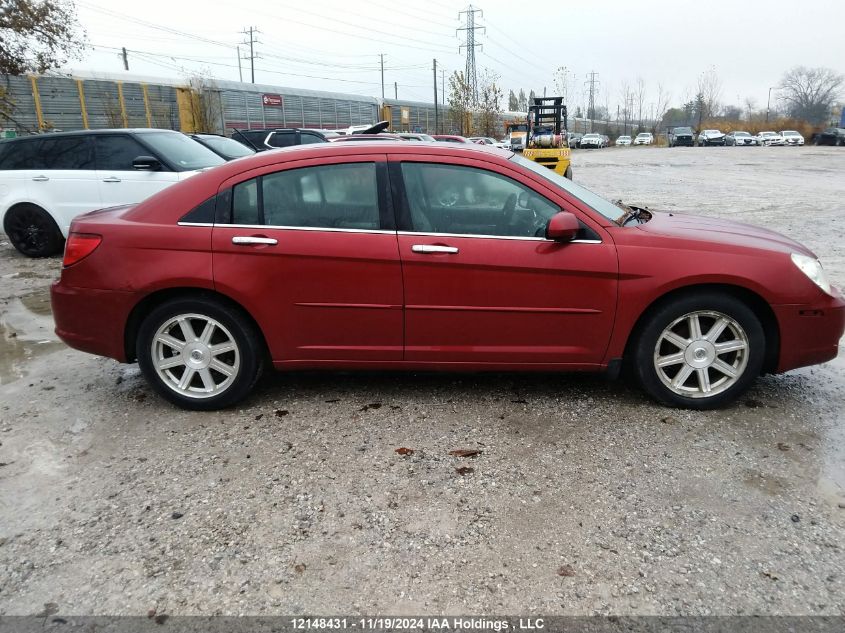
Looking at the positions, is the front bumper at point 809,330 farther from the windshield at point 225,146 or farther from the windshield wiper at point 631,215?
the windshield at point 225,146

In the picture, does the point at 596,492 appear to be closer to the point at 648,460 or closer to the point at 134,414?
the point at 648,460

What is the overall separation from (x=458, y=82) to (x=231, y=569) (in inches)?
2234

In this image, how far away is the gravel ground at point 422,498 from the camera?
7.77 feet

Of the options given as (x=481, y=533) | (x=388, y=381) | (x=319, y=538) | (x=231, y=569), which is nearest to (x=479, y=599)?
(x=481, y=533)

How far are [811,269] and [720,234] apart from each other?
54 centimetres

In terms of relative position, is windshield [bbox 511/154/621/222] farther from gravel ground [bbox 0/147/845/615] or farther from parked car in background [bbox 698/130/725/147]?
parked car in background [bbox 698/130/725/147]

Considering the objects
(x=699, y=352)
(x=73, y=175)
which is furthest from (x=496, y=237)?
(x=73, y=175)

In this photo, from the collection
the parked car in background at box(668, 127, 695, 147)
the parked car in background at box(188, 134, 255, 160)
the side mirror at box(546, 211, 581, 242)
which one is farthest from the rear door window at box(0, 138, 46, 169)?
the parked car in background at box(668, 127, 695, 147)

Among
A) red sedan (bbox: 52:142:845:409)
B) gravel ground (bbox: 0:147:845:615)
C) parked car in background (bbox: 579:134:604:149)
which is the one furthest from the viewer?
parked car in background (bbox: 579:134:604:149)

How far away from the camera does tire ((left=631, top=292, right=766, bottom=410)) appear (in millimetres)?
3617

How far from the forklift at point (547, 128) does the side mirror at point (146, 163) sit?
15538 mm

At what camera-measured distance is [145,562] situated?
255cm

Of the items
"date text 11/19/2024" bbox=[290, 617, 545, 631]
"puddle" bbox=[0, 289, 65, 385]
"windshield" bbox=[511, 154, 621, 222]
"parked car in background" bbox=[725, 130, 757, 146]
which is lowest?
"date text 11/19/2024" bbox=[290, 617, 545, 631]

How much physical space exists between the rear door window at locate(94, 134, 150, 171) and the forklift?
1549cm
